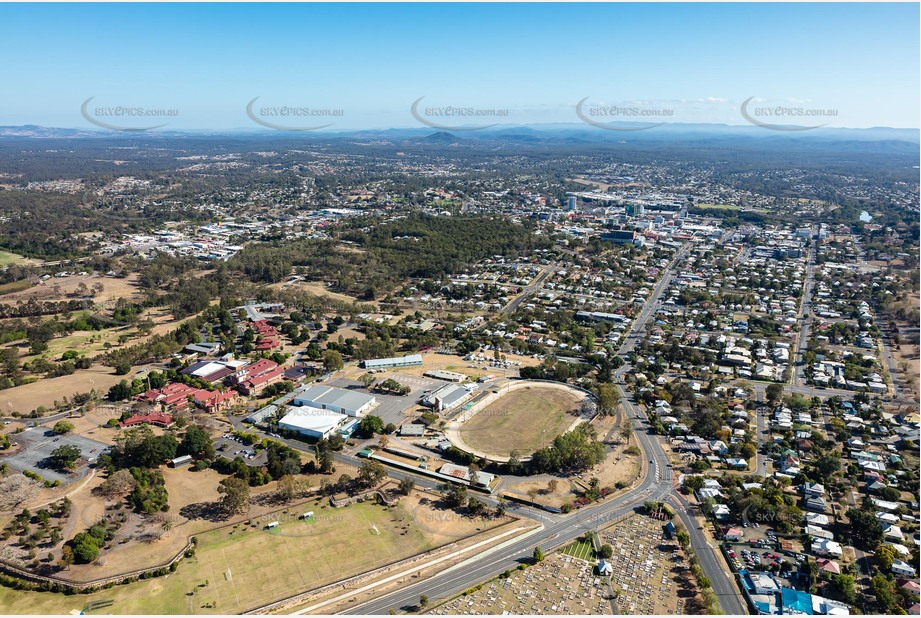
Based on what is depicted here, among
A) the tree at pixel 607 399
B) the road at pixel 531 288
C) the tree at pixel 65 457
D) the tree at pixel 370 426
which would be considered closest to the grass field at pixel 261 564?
the tree at pixel 370 426

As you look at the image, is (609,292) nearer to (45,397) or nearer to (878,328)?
(878,328)

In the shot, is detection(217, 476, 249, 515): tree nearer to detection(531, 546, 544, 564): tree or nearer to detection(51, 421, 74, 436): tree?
detection(51, 421, 74, 436): tree

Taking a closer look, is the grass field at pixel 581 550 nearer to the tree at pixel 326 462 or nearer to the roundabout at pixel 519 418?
the roundabout at pixel 519 418

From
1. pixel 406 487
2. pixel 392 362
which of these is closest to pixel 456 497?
pixel 406 487

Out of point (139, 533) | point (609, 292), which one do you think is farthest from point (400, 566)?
point (609, 292)

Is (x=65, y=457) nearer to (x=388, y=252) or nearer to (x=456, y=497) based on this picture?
(x=456, y=497)

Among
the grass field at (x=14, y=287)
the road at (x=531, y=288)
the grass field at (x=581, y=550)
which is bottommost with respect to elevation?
the road at (x=531, y=288)
